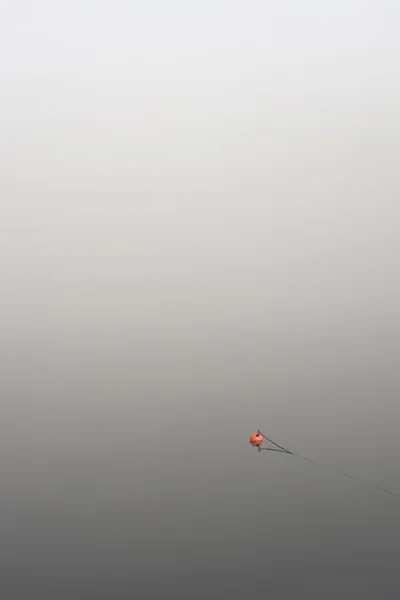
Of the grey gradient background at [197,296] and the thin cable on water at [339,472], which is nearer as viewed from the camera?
the grey gradient background at [197,296]

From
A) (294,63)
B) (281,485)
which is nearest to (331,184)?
(294,63)

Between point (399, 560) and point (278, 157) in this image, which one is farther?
point (399, 560)

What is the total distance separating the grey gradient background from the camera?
114 cm

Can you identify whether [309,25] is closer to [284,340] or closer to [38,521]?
[284,340]

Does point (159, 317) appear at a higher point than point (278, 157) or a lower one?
lower

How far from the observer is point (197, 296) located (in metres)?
1.22

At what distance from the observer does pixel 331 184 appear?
1213 mm

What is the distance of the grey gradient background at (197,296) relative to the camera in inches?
44.9

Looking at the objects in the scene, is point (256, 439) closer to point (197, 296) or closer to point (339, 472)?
point (339, 472)

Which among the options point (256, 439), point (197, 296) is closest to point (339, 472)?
point (256, 439)

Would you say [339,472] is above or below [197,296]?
below

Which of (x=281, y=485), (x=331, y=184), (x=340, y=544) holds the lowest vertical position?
(x=340, y=544)

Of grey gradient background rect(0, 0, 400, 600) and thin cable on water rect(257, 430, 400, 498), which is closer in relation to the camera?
grey gradient background rect(0, 0, 400, 600)

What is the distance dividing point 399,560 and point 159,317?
3.60 feet
